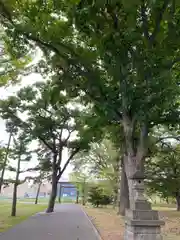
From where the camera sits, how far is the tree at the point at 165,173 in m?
18.2

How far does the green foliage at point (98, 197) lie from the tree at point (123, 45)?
23430mm

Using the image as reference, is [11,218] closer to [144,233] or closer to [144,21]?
[144,233]

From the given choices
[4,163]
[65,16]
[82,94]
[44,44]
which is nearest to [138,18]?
[65,16]

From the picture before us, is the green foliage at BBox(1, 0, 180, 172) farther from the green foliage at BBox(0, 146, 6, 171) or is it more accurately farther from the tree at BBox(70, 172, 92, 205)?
the tree at BBox(70, 172, 92, 205)

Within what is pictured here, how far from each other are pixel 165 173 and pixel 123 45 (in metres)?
16.8

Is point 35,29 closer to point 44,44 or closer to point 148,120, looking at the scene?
point 44,44

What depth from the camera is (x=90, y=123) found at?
32.7ft

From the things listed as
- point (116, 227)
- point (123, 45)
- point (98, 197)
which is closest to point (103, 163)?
point (98, 197)

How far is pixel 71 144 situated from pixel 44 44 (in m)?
16.6

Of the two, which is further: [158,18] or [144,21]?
[144,21]

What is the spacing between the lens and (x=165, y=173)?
21734 millimetres

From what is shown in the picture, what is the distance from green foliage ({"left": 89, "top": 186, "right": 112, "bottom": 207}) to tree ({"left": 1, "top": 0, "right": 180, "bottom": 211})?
23.4 m

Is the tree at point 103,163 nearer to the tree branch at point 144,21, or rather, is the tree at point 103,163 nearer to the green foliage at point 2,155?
the green foliage at point 2,155

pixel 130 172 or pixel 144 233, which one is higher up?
pixel 130 172
